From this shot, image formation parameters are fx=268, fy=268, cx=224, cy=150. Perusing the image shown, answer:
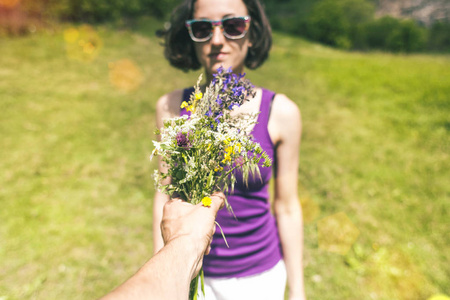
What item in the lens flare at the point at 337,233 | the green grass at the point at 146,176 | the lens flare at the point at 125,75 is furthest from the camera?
the lens flare at the point at 125,75

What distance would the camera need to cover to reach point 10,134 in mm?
6246

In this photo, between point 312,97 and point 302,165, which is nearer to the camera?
point 302,165

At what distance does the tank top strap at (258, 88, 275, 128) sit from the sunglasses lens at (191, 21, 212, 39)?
1.79ft

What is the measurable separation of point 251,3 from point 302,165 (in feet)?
14.8

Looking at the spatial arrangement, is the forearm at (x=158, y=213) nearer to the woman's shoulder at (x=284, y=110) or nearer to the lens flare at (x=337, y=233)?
the woman's shoulder at (x=284, y=110)

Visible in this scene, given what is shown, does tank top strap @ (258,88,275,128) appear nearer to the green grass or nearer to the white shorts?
the white shorts

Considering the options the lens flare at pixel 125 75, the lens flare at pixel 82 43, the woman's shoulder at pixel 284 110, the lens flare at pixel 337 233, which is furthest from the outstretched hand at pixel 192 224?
the lens flare at pixel 82 43

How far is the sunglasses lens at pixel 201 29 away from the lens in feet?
5.71

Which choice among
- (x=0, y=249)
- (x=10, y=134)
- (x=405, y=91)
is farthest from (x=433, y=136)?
(x=10, y=134)

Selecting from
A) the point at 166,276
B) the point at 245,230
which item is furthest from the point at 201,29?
the point at 166,276

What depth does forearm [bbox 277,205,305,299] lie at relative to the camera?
1.93 m

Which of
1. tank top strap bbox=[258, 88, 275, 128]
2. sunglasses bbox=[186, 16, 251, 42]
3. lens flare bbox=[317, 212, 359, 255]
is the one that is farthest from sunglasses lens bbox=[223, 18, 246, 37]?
lens flare bbox=[317, 212, 359, 255]

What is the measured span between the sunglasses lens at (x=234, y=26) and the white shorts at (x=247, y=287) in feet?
5.26

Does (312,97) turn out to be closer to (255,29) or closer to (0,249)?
(255,29)
